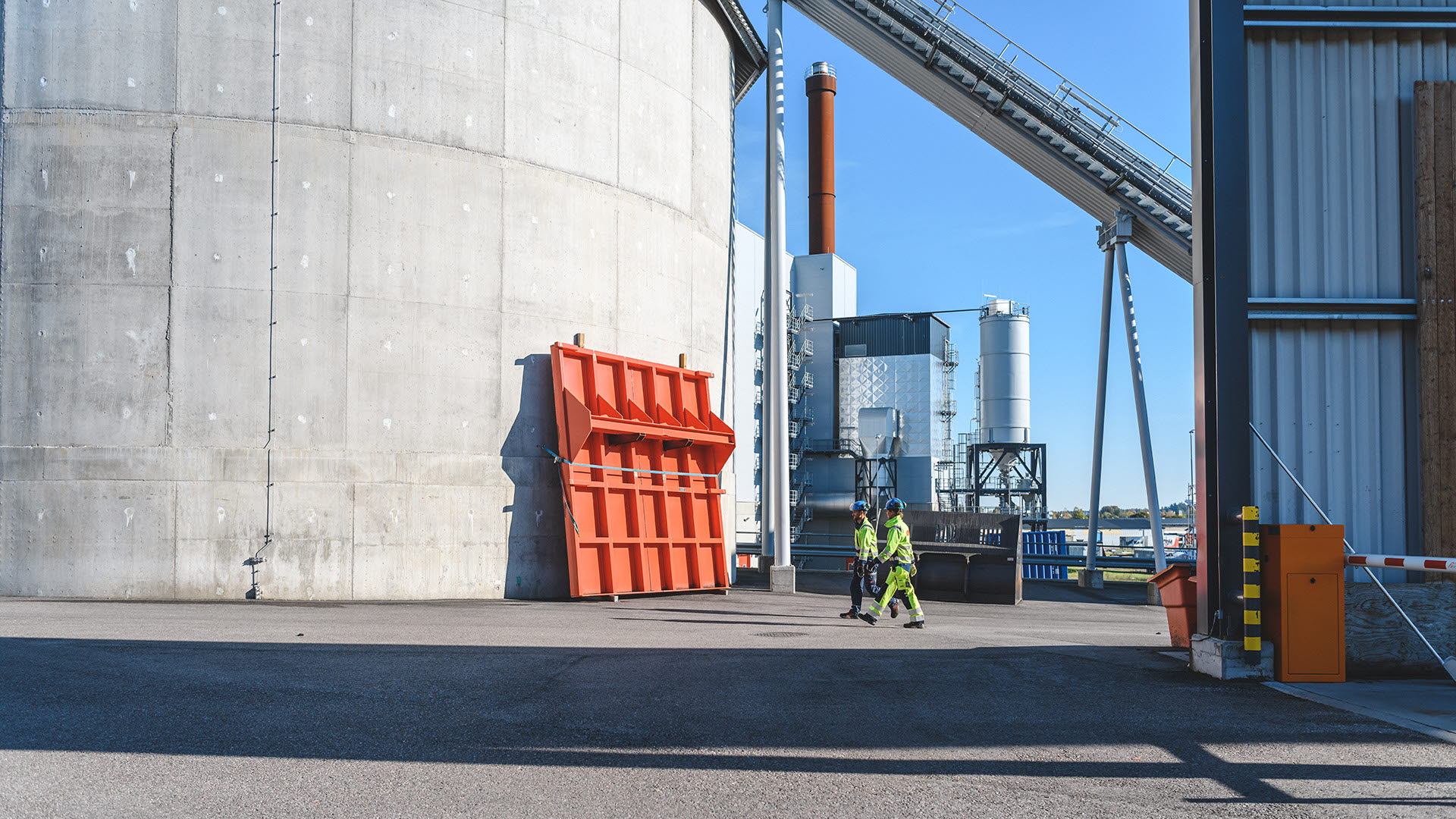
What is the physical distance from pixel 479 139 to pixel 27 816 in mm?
14157

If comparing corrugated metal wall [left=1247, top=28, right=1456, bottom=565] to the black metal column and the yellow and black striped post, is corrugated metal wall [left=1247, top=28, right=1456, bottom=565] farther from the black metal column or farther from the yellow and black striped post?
the yellow and black striped post

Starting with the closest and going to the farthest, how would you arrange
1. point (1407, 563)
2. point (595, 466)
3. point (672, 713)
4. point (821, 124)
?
point (672, 713), point (1407, 563), point (595, 466), point (821, 124)

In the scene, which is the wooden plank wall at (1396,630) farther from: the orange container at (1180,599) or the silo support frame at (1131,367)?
the silo support frame at (1131,367)

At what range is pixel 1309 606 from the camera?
9.05m

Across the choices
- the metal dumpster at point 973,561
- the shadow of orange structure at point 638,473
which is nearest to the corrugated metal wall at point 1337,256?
the shadow of orange structure at point 638,473

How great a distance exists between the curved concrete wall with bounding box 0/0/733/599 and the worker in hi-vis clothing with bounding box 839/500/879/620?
5.58 meters

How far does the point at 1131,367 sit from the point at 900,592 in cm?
1106

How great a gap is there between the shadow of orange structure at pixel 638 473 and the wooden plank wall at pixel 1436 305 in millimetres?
11420

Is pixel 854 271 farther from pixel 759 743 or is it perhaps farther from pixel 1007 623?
pixel 759 743

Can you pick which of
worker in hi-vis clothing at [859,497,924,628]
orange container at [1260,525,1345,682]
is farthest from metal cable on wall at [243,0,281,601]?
orange container at [1260,525,1345,682]

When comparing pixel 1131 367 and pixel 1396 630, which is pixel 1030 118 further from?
pixel 1396 630

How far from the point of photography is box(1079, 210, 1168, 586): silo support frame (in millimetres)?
22125

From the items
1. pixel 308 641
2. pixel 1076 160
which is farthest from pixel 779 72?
pixel 308 641

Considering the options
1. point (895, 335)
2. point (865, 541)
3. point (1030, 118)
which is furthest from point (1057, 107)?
point (895, 335)
